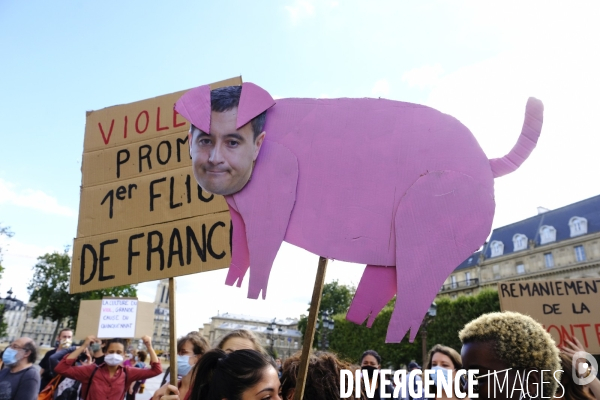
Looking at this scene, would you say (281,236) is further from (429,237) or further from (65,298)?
(65,298)

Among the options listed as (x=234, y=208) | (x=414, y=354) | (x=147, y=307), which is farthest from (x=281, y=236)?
(x=414, y=354)

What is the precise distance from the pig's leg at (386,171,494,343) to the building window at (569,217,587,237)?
3725cm

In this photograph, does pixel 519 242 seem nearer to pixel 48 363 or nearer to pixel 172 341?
pixel 48 363

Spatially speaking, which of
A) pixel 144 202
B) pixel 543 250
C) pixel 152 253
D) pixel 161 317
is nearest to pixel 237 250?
pixel 152 253

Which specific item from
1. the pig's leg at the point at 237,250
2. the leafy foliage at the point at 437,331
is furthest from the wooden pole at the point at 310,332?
the leafy foliage at the point at 437,331

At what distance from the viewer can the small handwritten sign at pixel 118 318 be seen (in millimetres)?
3789

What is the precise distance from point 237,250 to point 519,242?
41.6 meters

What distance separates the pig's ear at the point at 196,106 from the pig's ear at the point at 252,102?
17cm

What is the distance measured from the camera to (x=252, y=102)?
6.07 feet

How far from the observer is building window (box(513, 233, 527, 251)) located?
36.8 metres

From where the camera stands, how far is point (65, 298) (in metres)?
35.2

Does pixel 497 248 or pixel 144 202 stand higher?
pixel 497 248

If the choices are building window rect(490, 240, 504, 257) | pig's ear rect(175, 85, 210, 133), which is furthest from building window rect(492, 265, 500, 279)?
pig's ear rect(175, 85, 210, 133)

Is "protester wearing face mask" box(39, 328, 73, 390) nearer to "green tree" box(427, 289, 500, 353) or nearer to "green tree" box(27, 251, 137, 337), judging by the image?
"green tree" box(427, 289, 500, 353)
